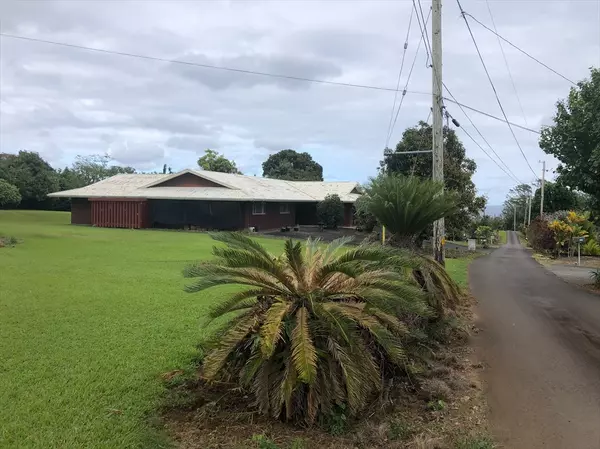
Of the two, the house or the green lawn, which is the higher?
the house

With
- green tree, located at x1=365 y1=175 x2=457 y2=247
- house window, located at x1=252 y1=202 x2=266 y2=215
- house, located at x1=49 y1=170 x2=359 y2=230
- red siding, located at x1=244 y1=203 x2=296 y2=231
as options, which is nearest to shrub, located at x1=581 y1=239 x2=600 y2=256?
house, located at x1=49 y1=170 x2=359 y2=230

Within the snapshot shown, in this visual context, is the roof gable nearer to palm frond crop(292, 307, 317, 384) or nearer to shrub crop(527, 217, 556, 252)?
shrub crop(527, 217, 556, 252)

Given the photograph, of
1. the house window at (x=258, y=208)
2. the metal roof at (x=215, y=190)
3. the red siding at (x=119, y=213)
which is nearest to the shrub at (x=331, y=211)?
the metal roof at (x=215, y=190)

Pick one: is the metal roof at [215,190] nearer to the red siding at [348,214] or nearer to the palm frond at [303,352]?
the red siding at [348,214]

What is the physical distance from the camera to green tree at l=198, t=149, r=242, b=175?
6247cm

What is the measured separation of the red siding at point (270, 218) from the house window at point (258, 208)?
232mm

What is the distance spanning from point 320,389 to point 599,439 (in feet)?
8.42

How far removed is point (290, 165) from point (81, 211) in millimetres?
36447

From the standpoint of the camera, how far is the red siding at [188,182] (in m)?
33.2

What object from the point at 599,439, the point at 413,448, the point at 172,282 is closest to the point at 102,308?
the point at 172,282

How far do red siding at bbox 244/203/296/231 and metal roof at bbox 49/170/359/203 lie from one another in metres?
1.05

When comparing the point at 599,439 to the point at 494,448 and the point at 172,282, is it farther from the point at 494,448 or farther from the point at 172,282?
the point at 172,282

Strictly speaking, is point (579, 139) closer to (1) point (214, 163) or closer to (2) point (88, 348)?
(2) point (88, 348)

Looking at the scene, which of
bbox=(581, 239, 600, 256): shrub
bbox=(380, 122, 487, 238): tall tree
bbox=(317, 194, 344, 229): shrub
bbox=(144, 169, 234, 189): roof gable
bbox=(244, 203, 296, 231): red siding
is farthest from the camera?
bbox=(317, 194, 344, 229): shrub
